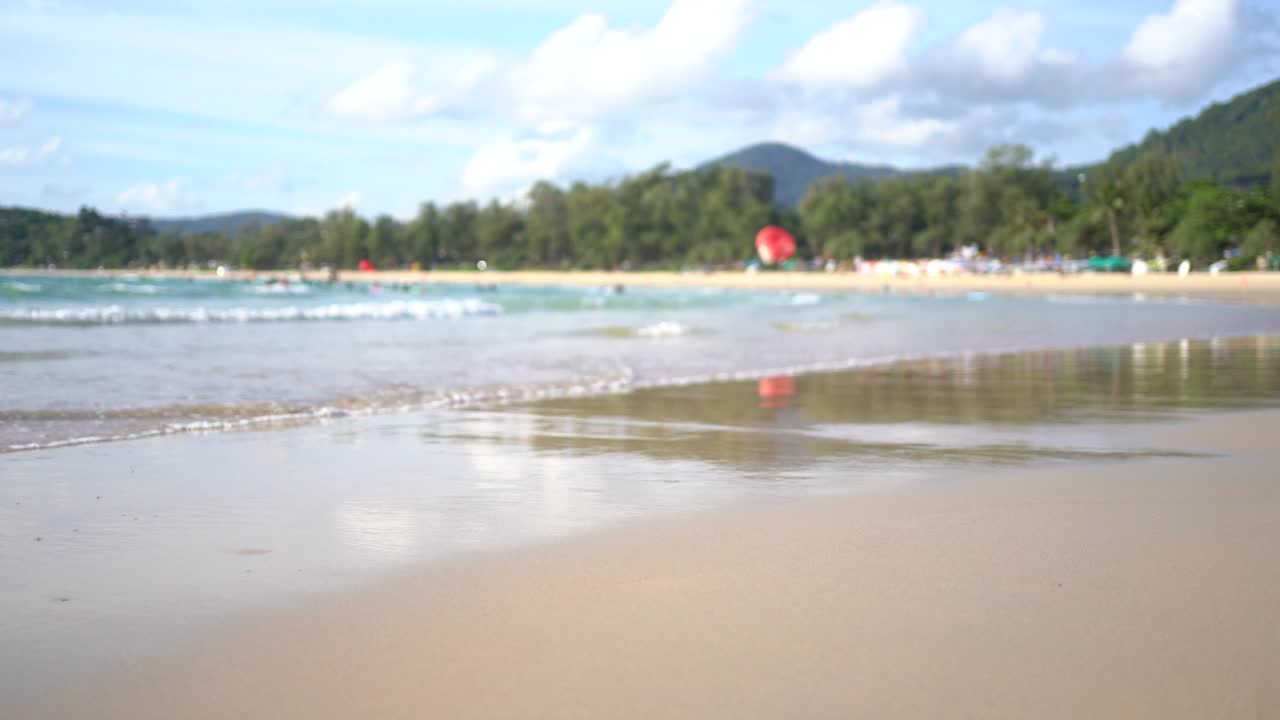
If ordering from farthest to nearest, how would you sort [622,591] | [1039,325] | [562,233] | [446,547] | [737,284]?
1. [562,233]
2. [737,284]
3. [1039,325]
4. [446,547]
5. [622,591]

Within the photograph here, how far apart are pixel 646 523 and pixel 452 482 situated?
5.32 feet

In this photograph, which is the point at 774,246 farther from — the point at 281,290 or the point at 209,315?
the point at 209,315

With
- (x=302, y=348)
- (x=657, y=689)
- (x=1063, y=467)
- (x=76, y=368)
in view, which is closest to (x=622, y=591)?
(x=657, y=689)

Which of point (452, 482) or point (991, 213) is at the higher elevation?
point (991, 213)

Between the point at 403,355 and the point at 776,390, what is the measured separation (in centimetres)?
751

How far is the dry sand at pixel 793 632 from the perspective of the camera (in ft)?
10.4

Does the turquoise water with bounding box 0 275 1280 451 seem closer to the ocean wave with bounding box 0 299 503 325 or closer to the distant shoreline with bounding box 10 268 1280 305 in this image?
the ocean wave with bounding box 0 299 503 325

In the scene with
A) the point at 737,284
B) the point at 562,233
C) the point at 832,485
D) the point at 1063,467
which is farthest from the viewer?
the point at 562,233

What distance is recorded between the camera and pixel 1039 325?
27828 mm

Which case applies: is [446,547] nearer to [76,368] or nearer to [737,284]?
[76,368]

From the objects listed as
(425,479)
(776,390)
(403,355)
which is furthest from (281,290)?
(425,479)

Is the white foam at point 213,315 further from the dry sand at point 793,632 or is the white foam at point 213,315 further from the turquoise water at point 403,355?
the dry sand at point 793,632

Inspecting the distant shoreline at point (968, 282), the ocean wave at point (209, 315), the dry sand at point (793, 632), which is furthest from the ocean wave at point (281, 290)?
the dry sand at point (793, 632)

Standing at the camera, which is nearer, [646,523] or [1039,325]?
[646,523]
